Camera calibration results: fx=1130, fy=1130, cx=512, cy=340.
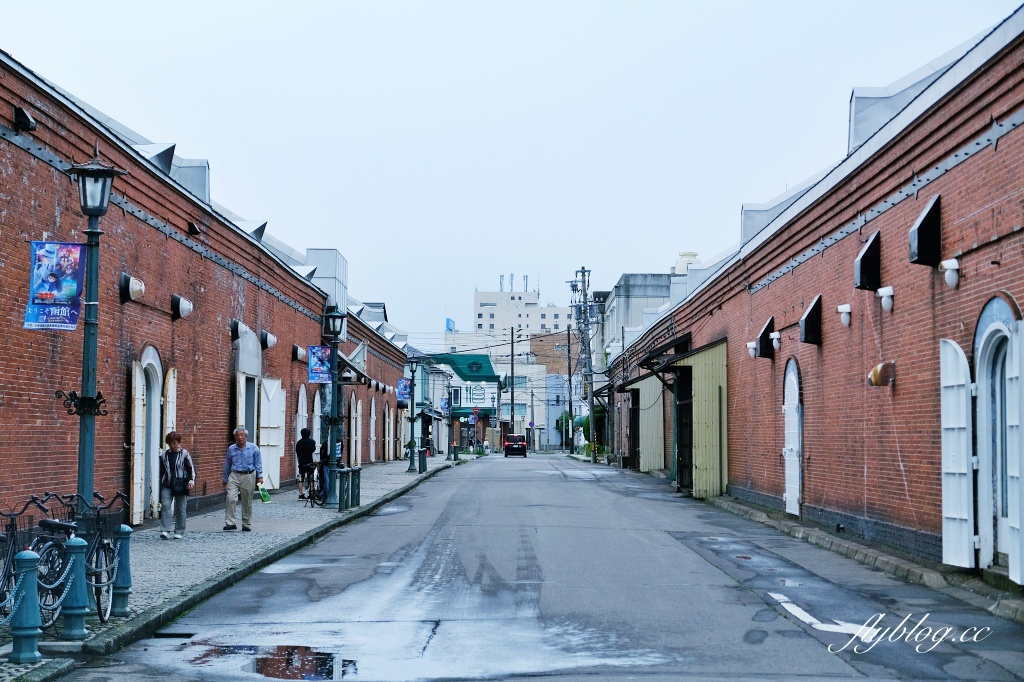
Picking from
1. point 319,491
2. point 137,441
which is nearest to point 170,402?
point 137,441

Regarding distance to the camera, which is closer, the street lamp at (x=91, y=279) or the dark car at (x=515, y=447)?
the street lamp at (x=91, y=279)

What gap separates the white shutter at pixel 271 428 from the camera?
25.8m

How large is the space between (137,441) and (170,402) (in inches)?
65.3

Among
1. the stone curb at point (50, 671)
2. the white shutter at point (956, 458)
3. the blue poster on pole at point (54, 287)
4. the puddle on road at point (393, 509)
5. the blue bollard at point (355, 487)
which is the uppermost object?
the blue poster on pole at point (54, 287)

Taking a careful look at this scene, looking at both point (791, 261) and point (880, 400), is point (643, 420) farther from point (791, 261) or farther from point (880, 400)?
point (880, 400)

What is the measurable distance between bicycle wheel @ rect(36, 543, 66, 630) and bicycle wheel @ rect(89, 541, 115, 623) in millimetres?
352

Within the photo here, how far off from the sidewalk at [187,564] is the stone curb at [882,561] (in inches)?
296

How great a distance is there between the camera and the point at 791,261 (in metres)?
21.0

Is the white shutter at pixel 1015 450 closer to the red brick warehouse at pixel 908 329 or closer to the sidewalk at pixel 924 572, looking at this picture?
the red brick warehouse at pixel 908 329

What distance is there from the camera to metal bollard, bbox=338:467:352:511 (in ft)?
72.5

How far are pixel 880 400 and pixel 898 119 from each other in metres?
3.77

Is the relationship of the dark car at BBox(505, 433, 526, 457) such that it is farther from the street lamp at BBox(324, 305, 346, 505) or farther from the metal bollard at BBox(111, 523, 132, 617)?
the metal bollard at BBox(111, 523, 132, 617)

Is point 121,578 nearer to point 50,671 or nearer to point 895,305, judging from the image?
point 50,671

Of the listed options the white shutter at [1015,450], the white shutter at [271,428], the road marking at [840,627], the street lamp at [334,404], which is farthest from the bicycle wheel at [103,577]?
the white shutter at [271,428]
